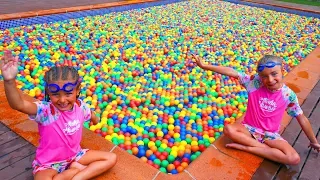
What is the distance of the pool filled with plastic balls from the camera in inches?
128

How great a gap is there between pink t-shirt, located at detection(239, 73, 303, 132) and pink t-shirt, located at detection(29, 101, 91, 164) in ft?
5.35

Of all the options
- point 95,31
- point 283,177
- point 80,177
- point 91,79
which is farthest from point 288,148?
point 95,31

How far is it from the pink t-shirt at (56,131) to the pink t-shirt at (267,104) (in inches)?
64.2

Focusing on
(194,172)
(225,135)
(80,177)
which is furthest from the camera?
(225,135)

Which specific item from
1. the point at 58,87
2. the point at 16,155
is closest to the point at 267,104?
the point at 58,87

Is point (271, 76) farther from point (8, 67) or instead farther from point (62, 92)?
point (8, 67)

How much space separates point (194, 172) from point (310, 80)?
9.63ft

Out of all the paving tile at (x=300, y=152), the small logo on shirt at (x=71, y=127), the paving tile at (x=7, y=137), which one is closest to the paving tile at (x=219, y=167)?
the paving tile at (x=300, y=152)

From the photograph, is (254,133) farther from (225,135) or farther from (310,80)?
(310,80)

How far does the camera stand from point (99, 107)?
3725 millimetres

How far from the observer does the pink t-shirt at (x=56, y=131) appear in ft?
6.73

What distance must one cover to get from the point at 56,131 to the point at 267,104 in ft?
6.15

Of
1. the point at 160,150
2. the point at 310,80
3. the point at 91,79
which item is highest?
the point at 310,80

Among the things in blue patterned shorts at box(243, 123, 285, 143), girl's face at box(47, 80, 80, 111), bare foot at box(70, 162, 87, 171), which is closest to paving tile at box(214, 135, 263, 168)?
blue patterned shorts at box(243, 123, 285, 143)
